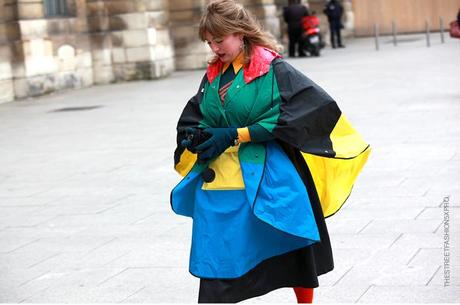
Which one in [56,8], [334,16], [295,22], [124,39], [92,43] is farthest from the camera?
[334,16]

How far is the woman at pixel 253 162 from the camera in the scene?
4.43 meters

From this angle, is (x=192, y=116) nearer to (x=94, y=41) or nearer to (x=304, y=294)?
(x=304, y=294)

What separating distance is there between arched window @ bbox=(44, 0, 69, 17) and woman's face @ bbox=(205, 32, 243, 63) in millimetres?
18071

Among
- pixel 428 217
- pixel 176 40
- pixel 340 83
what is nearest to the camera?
pixel 428 217

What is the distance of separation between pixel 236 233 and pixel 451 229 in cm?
298

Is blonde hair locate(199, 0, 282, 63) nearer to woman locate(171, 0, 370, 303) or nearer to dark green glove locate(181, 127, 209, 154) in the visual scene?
woman locate(171, 0, 370, 303)

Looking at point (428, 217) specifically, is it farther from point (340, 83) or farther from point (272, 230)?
point (340, 83)

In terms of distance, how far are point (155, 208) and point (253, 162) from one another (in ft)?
13.6

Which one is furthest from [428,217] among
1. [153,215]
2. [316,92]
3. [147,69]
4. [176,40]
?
[176,40]

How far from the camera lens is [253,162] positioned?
4.51 metres

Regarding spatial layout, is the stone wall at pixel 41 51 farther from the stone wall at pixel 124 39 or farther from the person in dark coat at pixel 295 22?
the person in dark coat at pixel 295 22

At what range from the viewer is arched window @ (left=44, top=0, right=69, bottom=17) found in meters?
22.3

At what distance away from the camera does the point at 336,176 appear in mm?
4762

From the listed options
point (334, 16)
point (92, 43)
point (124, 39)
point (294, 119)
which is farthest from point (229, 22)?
point (334, 16)
